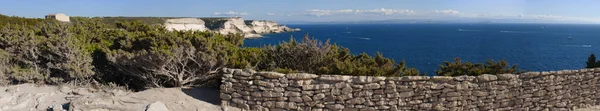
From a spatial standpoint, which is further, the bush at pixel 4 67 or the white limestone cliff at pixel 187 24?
the white limestone cliff at pixel 187 24

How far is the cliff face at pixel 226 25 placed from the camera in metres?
85.1

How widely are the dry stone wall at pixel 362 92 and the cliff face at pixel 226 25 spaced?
6123cm

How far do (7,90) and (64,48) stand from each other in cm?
148

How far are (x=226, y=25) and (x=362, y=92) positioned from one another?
9327 cm

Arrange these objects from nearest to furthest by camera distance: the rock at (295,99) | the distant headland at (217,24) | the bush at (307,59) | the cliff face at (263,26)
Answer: the rock at (295,99) < the bush at (307,59) < the distant headland at (217,24) < the cliff face at (263,26)

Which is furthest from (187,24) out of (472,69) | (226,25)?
(472,69)

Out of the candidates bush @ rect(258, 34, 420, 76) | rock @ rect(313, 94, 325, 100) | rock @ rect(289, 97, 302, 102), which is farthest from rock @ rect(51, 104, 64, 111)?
rock @ rect(313, 94, 325, 100)

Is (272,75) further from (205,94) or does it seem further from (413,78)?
(413,78)

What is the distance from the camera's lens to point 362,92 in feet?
24.5

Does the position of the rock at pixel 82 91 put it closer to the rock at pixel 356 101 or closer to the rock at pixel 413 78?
the rock at pixel 356 101

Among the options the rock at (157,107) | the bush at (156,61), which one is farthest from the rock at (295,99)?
the rock at (157,107)

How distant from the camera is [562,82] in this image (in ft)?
30.0

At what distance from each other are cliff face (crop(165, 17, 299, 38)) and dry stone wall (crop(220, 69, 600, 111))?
201 feet

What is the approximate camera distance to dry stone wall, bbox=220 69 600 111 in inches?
289
